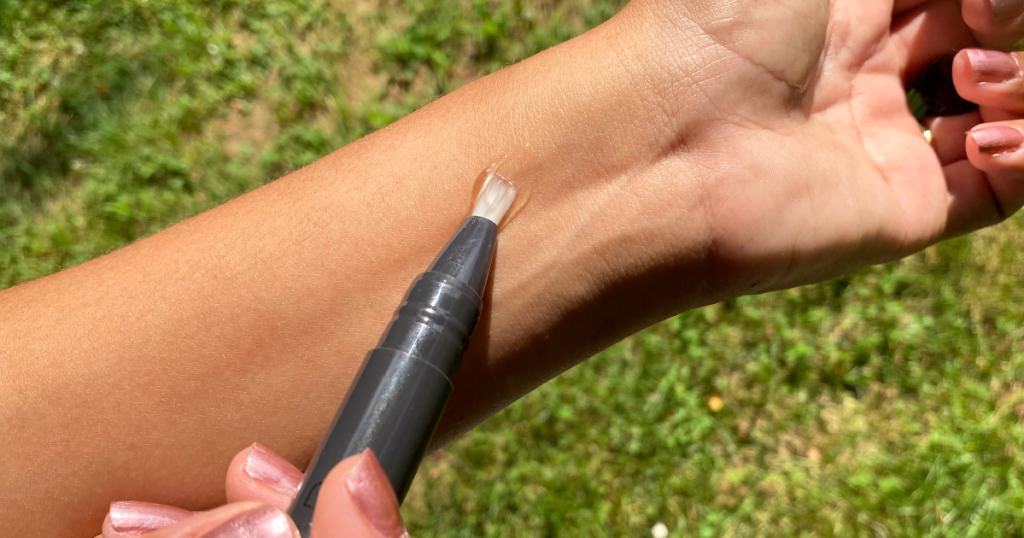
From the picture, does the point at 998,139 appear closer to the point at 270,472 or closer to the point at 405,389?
the point at 405,389

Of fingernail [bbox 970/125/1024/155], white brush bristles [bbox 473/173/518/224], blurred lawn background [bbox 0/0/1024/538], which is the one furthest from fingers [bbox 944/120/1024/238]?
white brush bristles [bbox 473/173/518/224]

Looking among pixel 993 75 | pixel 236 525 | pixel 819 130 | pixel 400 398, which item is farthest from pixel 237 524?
pixel 993 75

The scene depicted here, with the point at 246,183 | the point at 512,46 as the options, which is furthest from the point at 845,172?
the point at 246,183

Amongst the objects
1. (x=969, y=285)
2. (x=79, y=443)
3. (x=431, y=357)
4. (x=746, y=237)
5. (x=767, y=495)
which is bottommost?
(x=767, y=495)

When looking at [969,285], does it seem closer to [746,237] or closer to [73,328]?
[746,237]

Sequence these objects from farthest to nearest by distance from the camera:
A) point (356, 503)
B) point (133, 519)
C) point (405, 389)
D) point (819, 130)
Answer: point (819, 130), point (133, 519), point (405, 389), point (356, 503)

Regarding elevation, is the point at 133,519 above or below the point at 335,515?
below

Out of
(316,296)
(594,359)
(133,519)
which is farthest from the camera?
(594,359)

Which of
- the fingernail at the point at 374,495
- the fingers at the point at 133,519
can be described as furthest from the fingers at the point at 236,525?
the fingers at the point at 133,519
